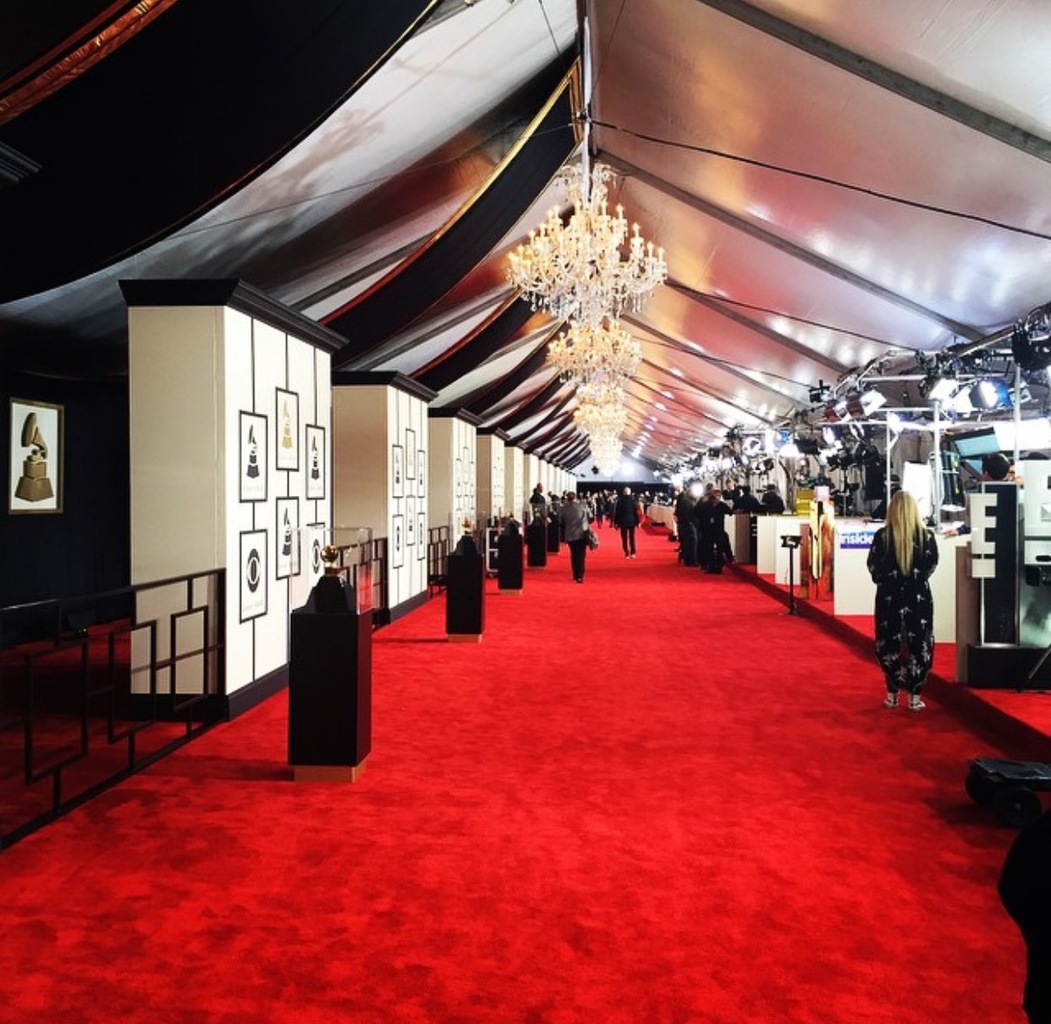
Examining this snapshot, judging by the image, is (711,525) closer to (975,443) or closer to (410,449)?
(975,443)

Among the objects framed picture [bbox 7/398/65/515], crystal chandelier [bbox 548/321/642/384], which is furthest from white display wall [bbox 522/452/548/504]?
framed picture [bbox 7/398/65/515]

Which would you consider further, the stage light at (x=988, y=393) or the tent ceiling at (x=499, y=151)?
the stage light at (x=988, y=393)

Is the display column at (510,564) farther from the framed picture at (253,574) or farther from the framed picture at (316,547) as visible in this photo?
the framed picture at (253,574)

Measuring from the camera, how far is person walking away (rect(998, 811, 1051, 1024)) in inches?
57.6

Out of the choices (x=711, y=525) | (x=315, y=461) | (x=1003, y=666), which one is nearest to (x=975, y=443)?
(x=711, y=525)

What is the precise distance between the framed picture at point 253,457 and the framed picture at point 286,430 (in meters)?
0.25

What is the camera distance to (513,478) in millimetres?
24641

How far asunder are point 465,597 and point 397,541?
230cm

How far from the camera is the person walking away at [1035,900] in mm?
1462

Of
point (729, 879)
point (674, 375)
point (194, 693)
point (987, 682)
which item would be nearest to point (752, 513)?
point (674, 375)

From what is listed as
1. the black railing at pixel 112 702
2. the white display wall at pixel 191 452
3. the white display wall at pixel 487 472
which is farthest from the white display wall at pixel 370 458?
the white display wall at pixel 487 472

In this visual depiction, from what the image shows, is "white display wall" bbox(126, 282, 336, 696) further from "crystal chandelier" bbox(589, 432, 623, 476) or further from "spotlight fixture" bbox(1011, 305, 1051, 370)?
"crystal chandelier" bbox(589, 432, 623, 476)

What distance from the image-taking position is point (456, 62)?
266 inches

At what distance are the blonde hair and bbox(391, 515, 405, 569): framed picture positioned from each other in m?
6.09
